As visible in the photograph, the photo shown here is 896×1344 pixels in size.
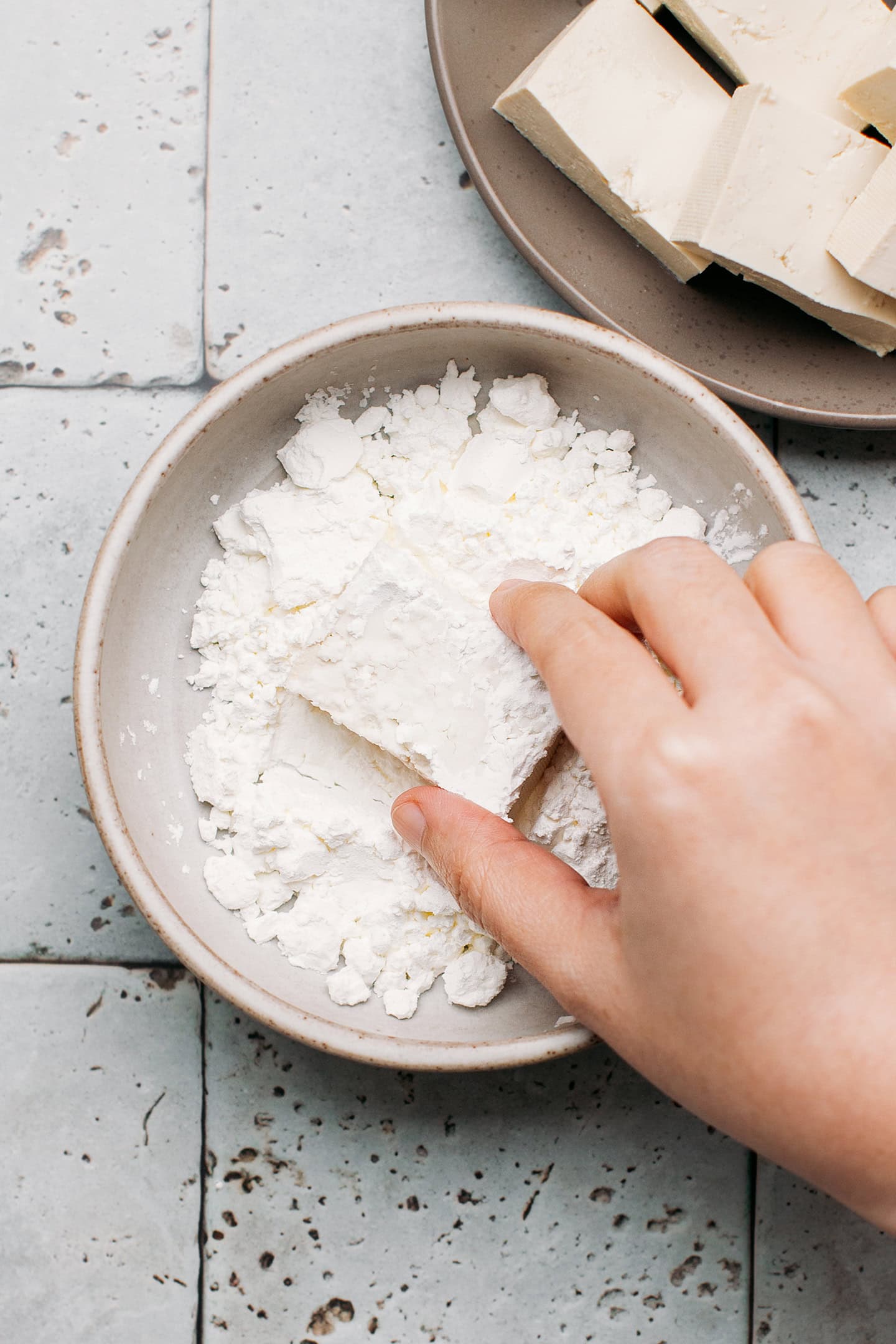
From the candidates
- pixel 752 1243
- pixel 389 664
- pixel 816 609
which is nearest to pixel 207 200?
pixel 389 664

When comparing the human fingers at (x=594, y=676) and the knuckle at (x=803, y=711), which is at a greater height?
the knuckle at (x=803, y=711)

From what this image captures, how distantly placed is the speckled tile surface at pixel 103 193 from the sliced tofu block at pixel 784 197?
1.69 ft

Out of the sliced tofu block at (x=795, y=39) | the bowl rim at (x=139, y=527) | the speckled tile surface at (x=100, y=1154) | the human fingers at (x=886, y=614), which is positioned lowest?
the speckled tile surface at (x=100, y=1154)

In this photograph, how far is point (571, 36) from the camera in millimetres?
935

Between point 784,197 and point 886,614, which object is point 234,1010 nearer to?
point 886,614

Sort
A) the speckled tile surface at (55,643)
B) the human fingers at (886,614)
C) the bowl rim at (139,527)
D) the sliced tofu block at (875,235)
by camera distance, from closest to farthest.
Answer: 1. the human fingers at (886,614)
2. the bowl rim at (139,527)
3. the sliced tofu block at (875,235)
4. the speckled tile surface at (55,643)

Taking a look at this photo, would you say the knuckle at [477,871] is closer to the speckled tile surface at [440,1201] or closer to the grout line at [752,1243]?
the speckled tile surface at [440,1201]

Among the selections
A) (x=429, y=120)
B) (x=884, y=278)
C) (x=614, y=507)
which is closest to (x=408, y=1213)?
(x=614, y=507)

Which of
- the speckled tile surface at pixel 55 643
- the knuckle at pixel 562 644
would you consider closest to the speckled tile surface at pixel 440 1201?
the speckled tile surface at pixel 55 643

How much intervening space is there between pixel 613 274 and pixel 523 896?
636 millimetres

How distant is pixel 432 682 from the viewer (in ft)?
2.66

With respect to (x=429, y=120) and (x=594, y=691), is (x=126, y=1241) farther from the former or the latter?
(x=429, y=120)

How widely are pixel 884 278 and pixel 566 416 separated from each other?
308mm

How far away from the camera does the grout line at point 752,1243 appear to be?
1.01 m
